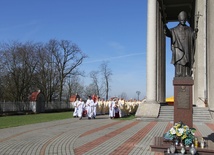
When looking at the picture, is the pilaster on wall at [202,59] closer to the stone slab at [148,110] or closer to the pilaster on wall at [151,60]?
the pilaster on wall at [151,60]

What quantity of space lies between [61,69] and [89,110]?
38235mm

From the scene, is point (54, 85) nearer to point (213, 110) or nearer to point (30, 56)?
point (30, 56)

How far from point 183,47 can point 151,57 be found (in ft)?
43.3

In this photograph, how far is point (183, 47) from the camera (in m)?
10.4

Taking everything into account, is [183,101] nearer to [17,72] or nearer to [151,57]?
[151,57]

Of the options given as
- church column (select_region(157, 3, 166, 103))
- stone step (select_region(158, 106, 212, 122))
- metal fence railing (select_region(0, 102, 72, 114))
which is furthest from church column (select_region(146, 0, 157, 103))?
metal fence railing (select_region(0, 102, 72, 114))

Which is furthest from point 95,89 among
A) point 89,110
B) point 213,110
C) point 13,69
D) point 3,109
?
point 213,110

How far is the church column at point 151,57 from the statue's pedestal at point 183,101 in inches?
532

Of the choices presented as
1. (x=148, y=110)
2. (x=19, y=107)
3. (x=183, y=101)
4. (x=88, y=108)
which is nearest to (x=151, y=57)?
(x=148, y=110)

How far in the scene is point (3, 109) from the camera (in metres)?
35.3

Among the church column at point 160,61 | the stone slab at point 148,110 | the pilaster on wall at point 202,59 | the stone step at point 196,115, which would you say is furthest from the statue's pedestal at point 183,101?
the pilaster on wall at point 202,59

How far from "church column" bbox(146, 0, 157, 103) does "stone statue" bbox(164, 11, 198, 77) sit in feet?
42.8

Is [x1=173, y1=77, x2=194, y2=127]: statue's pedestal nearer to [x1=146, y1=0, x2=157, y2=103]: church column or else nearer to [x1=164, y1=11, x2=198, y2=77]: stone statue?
[x1=164, y1=11, x2=198, y2=77]: stone statue

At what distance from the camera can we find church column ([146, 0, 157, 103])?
2355 centimetres
